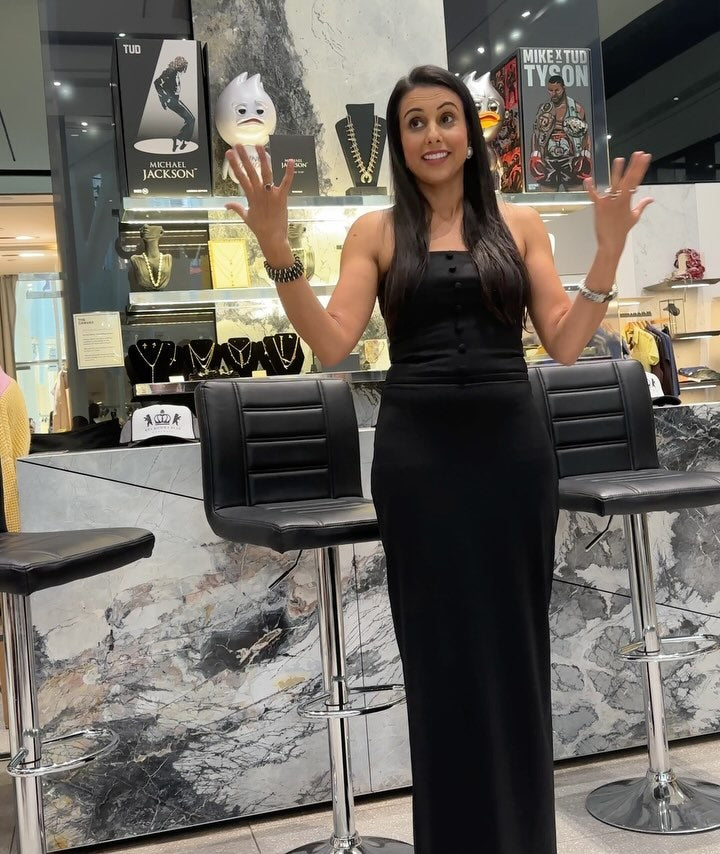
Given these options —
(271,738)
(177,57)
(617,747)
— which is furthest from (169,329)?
(617,747)

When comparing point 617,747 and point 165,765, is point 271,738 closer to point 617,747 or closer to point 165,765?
point 165,765

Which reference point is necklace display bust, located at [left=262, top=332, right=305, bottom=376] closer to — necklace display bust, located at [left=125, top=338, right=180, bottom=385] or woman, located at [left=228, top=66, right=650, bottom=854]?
necklace display bust, located at [left=125, top=338, right=180, bottom=385]

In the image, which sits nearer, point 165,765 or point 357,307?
point 357,307

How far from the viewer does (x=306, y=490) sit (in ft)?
7.89

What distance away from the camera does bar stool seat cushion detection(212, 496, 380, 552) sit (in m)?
1.92

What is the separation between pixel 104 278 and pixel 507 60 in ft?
5.88

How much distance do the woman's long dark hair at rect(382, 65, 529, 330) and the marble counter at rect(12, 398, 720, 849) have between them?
105 centimetres

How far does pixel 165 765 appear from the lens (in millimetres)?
2559

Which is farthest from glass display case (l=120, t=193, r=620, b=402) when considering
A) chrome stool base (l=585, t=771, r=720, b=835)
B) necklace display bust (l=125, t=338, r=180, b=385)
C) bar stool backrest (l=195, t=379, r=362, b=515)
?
chrome stool base (l=585, t=771, r=720, b=835)

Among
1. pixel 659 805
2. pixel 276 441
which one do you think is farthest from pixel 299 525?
pixel 659 805

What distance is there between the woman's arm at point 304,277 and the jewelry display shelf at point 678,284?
6.45 meters

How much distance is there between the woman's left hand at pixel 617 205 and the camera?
154cm

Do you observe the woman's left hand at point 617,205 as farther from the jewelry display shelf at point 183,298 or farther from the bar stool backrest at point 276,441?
the jewelry display shelf at point 183,298

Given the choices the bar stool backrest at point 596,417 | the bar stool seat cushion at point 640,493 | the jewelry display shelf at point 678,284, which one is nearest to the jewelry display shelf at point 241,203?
the bar stool backrest at point 596,417
